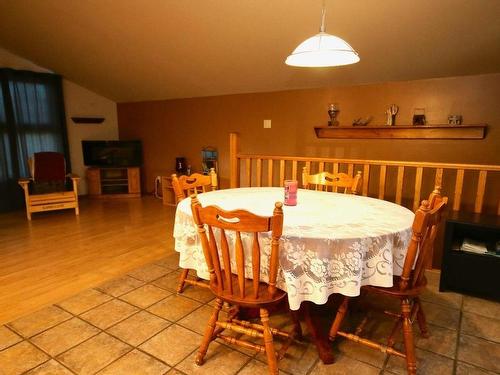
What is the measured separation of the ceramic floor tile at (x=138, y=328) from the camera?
1.92 meters

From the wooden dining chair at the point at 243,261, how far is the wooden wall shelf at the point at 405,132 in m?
2.87

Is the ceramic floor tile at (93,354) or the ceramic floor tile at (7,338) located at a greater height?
the ceramic floor tile at (7,338)

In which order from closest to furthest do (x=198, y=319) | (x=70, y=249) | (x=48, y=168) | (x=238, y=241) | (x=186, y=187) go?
(x=238, y=241)
(x=198, y=319)
(x=186, y=187)
(x=70, y=249)
(x=48, y=168)

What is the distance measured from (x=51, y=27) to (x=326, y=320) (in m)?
4.56

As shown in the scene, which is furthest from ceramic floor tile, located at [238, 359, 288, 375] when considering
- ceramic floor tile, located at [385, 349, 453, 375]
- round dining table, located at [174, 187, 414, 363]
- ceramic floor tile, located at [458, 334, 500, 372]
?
ceramic floor tile, located at [458, 334, 500, 372]

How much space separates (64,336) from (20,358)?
0.23 meters

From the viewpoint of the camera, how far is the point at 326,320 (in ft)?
6.96

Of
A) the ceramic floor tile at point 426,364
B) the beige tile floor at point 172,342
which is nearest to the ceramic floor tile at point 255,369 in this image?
the beige tile floor at point 172,342

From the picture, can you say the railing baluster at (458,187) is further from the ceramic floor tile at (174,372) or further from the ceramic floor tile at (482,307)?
the ceramic floor tile at (174,372)

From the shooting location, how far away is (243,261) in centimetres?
148

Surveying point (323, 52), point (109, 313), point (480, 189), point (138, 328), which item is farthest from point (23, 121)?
point (480, 189)

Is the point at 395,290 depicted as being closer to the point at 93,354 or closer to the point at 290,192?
the point at 290,192

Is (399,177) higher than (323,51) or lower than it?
lower

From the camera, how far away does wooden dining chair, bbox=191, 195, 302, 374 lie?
1.38 m
